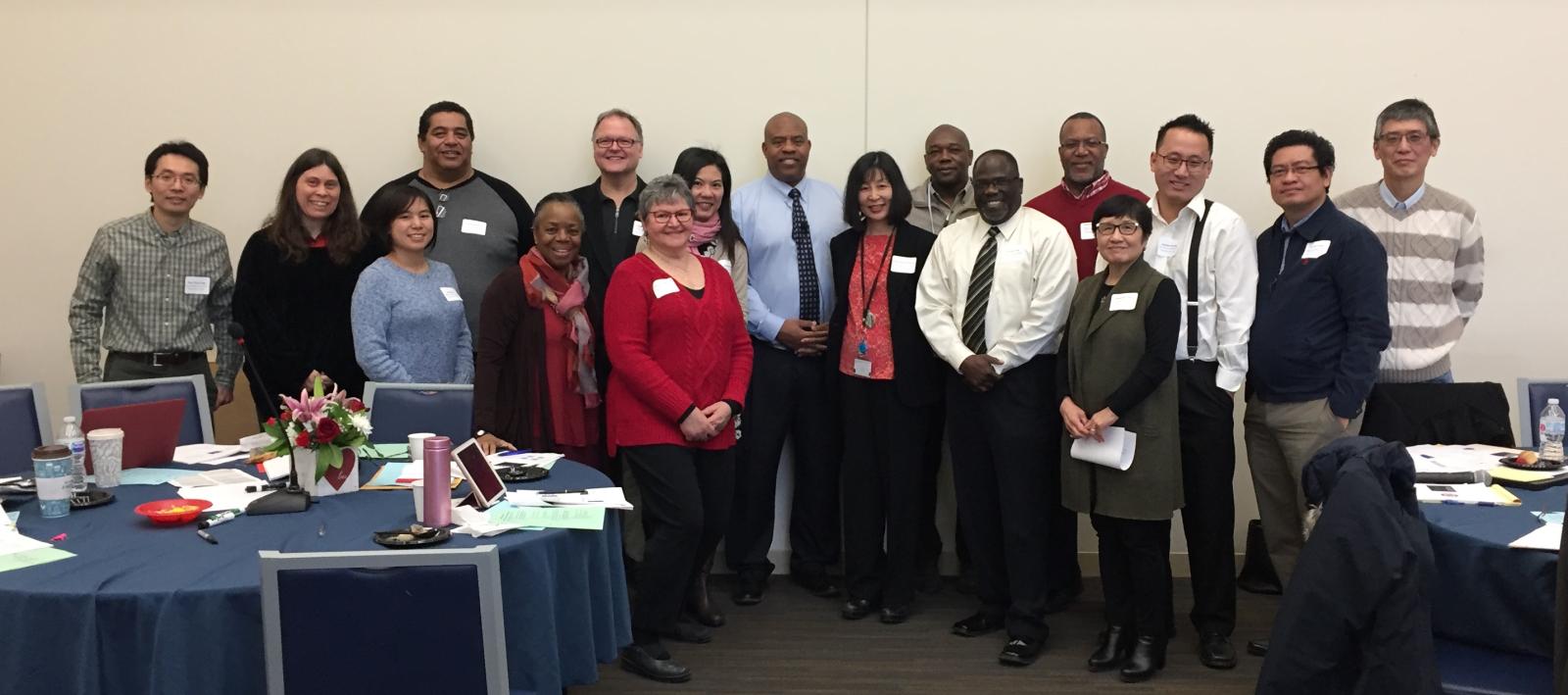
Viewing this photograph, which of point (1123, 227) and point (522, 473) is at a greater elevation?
point (1123, 227)

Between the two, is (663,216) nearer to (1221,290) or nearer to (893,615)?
(893,615)

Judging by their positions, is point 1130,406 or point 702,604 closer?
point 1130,406

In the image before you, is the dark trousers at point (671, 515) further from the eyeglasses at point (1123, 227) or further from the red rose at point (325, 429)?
the eyeglasses at point (1123, 227)

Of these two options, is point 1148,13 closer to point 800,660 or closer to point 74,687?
point 800,660

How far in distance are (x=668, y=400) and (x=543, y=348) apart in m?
0.58

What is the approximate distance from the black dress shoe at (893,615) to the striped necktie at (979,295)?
41.4 inches

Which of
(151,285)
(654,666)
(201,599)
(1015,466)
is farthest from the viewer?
(151,285)

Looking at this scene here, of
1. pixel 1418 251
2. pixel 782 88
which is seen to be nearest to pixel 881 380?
pixel 782 88

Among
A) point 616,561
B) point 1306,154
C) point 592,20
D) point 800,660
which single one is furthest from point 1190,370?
point 592,20

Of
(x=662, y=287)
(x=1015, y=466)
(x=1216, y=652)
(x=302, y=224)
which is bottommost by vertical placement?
(x=1216, y=652)

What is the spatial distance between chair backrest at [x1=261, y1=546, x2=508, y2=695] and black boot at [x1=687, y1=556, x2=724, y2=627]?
7.14ft

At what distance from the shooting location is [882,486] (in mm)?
4340

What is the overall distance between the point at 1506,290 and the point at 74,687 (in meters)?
5.37

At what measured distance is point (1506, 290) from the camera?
4949 mm
